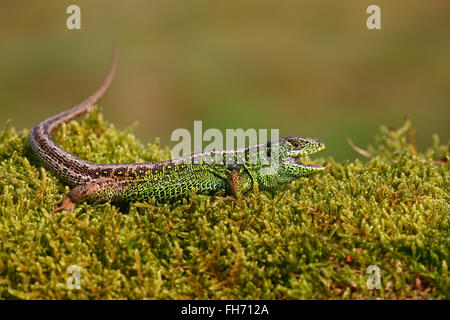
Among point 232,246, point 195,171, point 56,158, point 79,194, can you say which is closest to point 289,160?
point 195,171

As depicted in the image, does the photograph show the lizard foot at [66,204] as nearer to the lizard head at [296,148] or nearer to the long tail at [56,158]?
the long tail at [56,158]

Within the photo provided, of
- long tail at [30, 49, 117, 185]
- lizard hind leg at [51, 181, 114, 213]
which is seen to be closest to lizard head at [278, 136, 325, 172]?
lizard hind leg at [51, 181, 114, 213]

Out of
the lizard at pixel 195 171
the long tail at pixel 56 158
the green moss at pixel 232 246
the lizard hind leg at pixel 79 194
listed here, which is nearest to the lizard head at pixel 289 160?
the lizard at pixel 195 171

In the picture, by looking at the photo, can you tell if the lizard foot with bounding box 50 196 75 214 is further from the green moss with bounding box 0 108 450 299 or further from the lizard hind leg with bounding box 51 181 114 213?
the green moss with bounding box 0 108 450 299

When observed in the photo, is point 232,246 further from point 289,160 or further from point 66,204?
point 66,204
